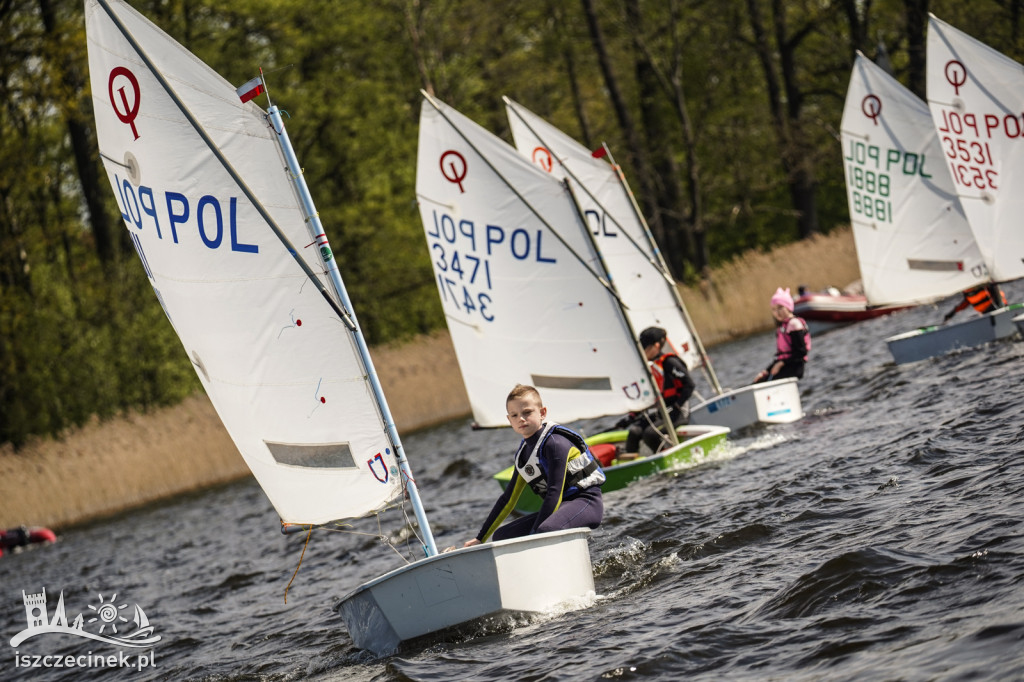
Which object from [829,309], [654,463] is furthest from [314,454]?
[829,309]

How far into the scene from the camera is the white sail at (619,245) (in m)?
13.6

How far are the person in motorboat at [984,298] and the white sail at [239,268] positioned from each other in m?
9.87

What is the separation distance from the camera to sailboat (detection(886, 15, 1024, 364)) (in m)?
13.2

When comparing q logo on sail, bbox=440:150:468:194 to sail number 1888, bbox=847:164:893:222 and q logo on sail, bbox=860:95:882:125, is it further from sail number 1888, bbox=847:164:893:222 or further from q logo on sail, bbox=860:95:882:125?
q logo on sail, bbox=860:95:882:125

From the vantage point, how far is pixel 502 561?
19.8 feet

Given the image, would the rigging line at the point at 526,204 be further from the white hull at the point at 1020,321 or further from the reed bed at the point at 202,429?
the reed bed at the point at 202,429

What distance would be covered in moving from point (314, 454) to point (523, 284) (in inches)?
179

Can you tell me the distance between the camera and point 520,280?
11.1 metres

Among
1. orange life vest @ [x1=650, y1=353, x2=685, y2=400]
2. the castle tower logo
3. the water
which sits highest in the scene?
orange life vest @ [x1=650, y1=353, x2=685, y2=400]

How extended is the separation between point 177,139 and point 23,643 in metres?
6.23

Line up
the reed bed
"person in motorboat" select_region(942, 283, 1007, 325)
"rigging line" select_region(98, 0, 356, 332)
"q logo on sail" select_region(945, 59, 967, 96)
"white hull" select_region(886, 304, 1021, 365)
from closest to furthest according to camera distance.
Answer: "rigging line" select_region(98, 0, 356, 332) → "white hull" select_region(886, 304, 1021, 365) → "q logo on sail" select_region(945, 59, 967, 96) → "person in motorboat" select_region(942, 283, 1007, 325) → the reed bed

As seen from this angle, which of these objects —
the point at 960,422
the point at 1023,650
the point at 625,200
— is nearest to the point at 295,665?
the point at 1023,650

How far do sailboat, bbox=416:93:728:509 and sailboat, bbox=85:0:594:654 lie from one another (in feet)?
13.6

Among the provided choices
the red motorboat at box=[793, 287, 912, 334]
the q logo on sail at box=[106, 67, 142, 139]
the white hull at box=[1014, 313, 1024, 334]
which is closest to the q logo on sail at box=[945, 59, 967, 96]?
the white hull at box=[1014, 313, 1024, 334]
